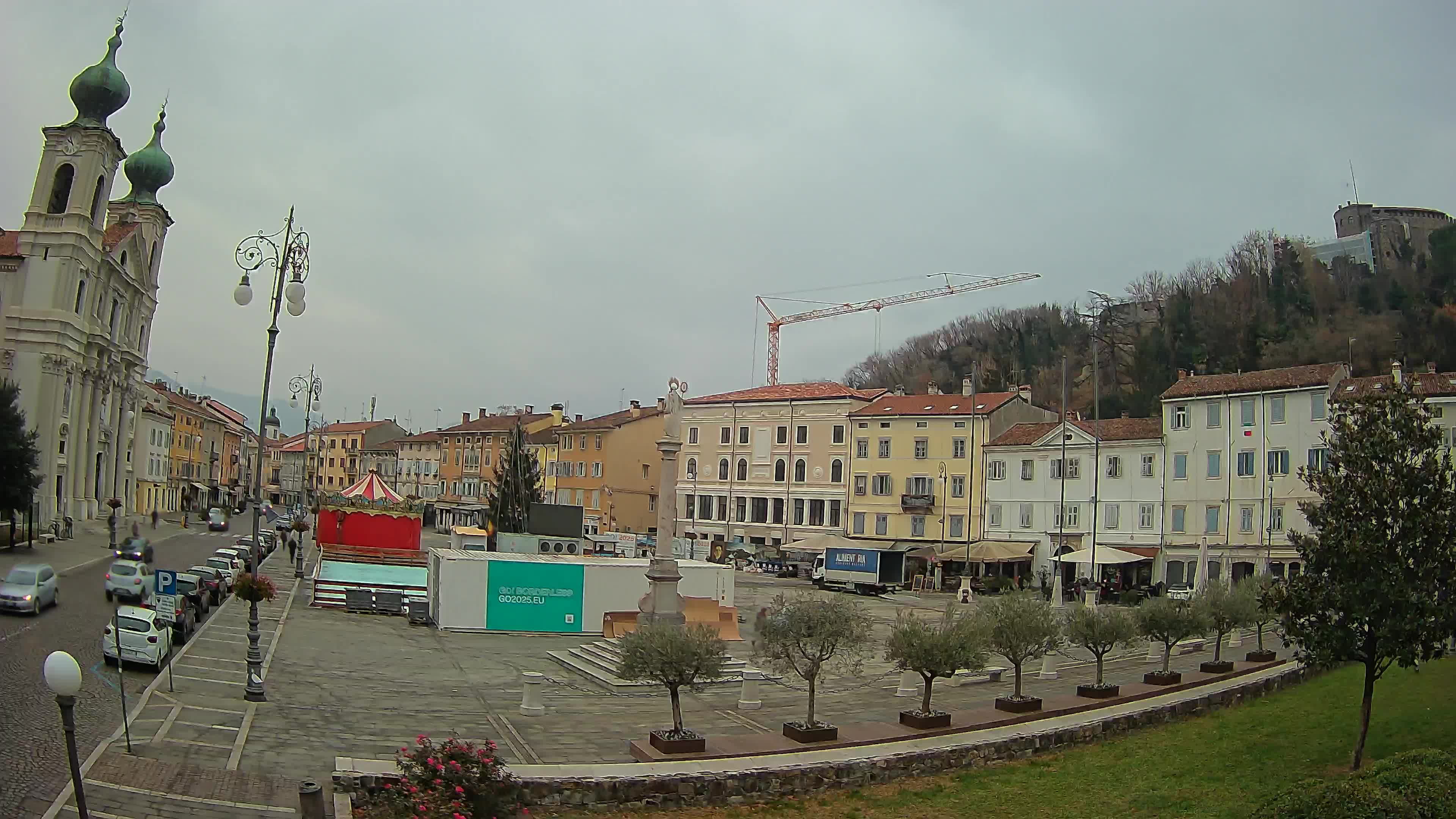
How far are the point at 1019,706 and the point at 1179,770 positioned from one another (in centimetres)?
466

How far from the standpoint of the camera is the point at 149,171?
269 ft

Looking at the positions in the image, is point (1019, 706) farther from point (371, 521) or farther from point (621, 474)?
point (621, 474)

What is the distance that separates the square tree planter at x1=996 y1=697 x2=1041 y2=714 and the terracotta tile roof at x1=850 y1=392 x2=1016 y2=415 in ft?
139

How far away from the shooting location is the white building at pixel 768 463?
7031 cm

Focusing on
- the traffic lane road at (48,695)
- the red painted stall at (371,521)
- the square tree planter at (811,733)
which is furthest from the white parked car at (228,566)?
the square tree planter at (811,733)

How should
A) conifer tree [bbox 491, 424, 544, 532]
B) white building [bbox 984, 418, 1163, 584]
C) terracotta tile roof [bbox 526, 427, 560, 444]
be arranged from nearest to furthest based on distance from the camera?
white building [bbox 984, 418, 1163, 584], conifer tree [bbox 491, 424, 544, 532], terracotta tile roof [bbox 526, 427, 560, 444]

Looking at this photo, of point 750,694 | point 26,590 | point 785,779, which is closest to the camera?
point 785,779

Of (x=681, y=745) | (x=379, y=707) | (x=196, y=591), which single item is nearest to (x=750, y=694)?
(x=681, y=745)

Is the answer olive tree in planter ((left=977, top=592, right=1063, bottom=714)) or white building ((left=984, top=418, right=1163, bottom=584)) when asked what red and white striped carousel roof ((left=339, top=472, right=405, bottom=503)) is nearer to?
white building ((left=984, top=418, right=1163, bottom=584))

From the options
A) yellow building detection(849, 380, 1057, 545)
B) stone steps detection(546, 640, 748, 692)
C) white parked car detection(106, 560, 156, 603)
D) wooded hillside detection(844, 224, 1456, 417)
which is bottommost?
stone steps detection(546, 640, 748, 692)

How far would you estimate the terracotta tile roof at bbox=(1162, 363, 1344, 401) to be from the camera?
49156 millimetres

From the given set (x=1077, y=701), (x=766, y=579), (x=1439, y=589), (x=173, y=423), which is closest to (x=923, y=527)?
(x=766, y=579)

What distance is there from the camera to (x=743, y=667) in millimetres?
27906

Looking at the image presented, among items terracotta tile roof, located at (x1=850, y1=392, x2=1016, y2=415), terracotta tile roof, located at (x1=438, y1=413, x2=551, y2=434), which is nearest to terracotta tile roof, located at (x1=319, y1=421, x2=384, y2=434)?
terracotta tile roof, located at (x1=438, y1=413, x2=551, y2=434)
